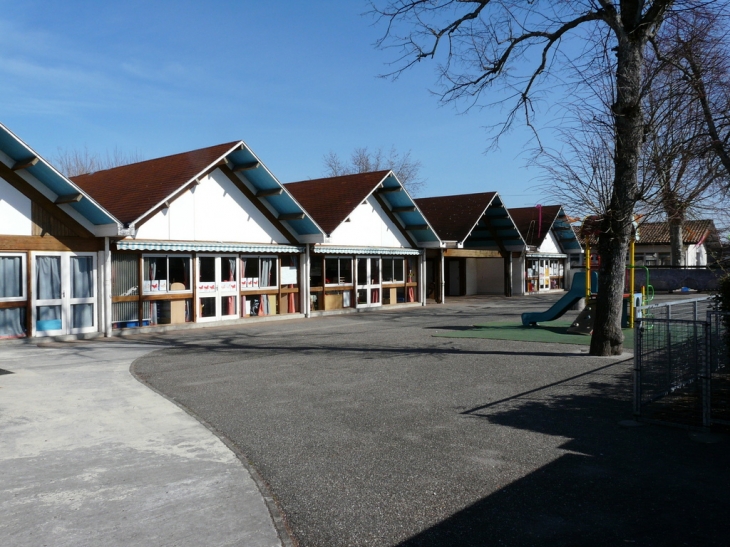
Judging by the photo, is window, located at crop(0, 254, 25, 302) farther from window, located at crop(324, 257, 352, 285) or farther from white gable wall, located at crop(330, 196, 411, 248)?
window, located at crop(324, 257, 352, 285)

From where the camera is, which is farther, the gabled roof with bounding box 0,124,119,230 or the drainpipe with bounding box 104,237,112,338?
the drainpipe with bounding box 104,237,112,338

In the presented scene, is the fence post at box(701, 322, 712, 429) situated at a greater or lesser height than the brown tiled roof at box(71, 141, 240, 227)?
lesser

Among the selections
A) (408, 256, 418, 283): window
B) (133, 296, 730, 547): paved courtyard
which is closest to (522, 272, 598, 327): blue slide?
(133, 296, 730, 547): paved courtyard

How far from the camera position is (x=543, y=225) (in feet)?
128

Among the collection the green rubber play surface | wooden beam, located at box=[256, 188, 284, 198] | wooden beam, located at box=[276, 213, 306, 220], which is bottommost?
the green rubber play surface

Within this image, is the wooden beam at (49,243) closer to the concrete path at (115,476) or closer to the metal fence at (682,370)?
the concrete path at (115,476)

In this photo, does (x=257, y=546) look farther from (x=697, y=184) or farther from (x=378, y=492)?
(x=697, y=184)

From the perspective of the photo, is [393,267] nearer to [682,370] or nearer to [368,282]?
[368,282]

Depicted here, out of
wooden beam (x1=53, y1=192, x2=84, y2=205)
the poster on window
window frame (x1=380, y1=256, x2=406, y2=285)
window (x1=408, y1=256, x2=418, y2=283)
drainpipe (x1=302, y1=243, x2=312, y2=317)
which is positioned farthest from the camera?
window (x1=408, y1=256, x2=418, y2=283)

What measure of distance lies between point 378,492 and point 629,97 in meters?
8.66

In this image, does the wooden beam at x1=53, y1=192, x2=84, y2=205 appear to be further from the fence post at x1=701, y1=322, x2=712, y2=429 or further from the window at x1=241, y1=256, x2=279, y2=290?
the fence post at x1=701, y1=322, x2=712, y2=429

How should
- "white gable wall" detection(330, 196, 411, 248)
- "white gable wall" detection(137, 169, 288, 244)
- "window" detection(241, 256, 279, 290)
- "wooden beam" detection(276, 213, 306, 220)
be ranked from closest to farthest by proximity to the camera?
"white gable wall" detection(137, 169, 288, 244) < "window" detection(241, 256, 279, 290) < "wooden beam" detection(276, 213, 306, 220) < "white gable wall" detection(330, 196, 411, 248)

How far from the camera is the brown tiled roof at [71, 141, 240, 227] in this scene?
704 inches

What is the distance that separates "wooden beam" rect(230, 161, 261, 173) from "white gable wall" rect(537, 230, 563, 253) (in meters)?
22.7
